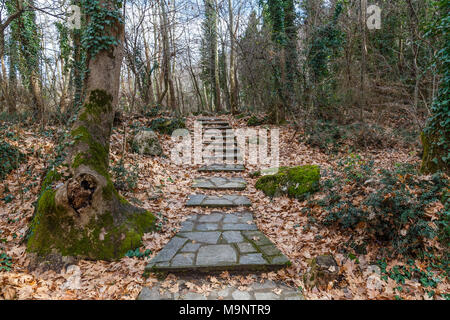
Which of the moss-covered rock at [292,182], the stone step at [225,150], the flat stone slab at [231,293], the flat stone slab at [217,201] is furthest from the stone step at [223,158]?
the flat stone slab at [231,293]

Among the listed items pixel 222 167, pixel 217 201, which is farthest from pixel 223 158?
pixel 217 201

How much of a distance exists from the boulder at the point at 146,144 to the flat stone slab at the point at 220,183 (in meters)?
1.85

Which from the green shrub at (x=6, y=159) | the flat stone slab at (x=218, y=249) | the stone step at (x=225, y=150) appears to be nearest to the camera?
the flat stone slab at (x=218, y=249)

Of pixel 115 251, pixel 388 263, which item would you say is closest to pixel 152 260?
pixel 115 251

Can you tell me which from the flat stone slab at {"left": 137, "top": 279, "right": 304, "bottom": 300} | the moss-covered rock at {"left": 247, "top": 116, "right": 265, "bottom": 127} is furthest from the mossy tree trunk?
the moss-covered rock at {"left": 247, "top": 116, "right": 265, "bottom": 127}

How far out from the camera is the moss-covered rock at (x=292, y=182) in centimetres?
474

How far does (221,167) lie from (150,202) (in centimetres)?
312

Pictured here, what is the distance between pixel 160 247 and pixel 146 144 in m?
4.50

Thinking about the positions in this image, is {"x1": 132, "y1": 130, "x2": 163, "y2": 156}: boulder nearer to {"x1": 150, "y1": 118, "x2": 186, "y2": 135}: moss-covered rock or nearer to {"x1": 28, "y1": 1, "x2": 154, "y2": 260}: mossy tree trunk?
{"x1": 150, "y1": 118, "x2": 186, "y2": 135}: moss-covered rock

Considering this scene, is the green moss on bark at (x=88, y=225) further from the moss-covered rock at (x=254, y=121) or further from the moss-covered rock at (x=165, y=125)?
the moss-covered rock at (x=254, y=121)

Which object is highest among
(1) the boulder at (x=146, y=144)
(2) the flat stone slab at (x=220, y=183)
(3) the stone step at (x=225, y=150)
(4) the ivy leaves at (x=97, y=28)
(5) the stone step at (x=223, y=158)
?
(4) the ivy leaves at (x=97, y=28)

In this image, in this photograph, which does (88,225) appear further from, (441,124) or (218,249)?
(441,124)

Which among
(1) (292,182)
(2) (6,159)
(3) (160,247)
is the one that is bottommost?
(3) (160,247)

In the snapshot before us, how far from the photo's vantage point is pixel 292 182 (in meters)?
5.08
